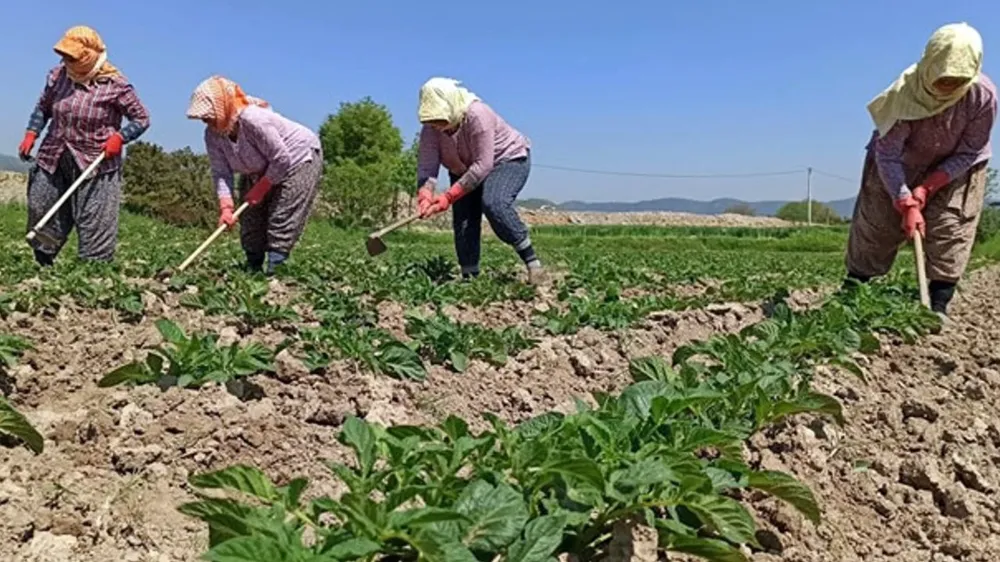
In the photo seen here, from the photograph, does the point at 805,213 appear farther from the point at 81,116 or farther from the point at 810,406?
the point at 810,406

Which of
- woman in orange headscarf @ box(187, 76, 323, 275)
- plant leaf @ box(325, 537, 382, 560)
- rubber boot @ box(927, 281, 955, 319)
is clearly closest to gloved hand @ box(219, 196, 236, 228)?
woman in orange headscarf @ box(187, 76, 323, 275)

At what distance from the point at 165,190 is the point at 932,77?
21.0 meters

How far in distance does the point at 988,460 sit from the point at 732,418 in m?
0.89

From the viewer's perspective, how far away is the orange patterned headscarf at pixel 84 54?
5797 millimetres

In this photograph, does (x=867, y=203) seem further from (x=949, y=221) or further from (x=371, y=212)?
(x=371, y=212)

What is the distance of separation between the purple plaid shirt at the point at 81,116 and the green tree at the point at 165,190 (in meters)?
16.8

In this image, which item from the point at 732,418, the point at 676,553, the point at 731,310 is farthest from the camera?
the point at 731,310

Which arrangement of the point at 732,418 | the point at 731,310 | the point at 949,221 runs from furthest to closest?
the point at 731,310 < the point at 949,221 < the point at 732,418

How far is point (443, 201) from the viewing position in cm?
602

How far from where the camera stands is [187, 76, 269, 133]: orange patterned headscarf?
18.4 feet

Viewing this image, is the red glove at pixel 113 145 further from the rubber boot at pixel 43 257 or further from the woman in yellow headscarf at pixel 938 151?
the woman in yellow headscarf at pixel 938 151

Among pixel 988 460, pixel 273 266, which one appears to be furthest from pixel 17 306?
pixel 988 460

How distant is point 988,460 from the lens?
2.74m

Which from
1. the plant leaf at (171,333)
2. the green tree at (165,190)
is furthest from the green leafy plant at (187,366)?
the green tree at (165,190)
